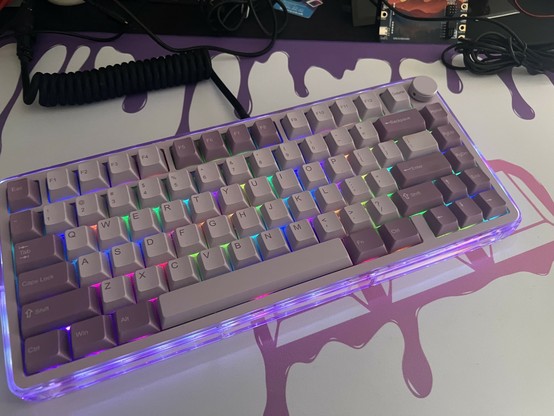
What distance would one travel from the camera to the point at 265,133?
533 millimetres

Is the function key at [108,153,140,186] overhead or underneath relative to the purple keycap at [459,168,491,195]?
overhead

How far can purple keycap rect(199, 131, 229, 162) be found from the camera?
52 cm

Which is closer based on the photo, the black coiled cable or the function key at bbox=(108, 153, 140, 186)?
the function key at bbox=(108, 153, 140, 186)

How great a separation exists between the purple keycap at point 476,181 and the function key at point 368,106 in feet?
0.39

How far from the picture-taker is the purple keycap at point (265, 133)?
0.53 metres

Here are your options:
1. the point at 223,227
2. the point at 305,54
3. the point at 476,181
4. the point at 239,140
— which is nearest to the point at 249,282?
the point at 223,227

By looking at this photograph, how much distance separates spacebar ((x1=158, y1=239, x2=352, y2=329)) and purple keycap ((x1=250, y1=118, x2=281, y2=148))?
0.43 feet

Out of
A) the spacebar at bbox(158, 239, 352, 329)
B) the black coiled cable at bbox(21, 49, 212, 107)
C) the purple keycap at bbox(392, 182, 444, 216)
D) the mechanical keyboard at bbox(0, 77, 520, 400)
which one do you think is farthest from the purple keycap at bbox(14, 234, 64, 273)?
the purple keycap at bbox(392, 182, 444, 216)

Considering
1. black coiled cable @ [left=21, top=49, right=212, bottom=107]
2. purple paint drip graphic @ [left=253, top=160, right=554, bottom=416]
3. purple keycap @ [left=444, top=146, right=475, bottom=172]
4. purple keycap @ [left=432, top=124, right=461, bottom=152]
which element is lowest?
purple paint drip graphic @ [left=253, top=160, right=554, bottom=416]

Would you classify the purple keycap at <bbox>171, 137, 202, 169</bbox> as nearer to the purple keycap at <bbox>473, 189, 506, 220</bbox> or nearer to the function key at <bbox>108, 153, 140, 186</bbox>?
the function key at <bbox>108, 153, 140, 186</bbox>

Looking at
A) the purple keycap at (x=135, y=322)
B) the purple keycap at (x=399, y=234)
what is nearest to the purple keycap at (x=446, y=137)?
the purple keycap at (x=399, y=234)

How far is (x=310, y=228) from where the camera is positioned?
1.58 ft

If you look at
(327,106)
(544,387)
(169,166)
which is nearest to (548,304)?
(544,387)

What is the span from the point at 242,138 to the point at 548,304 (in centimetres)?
36
